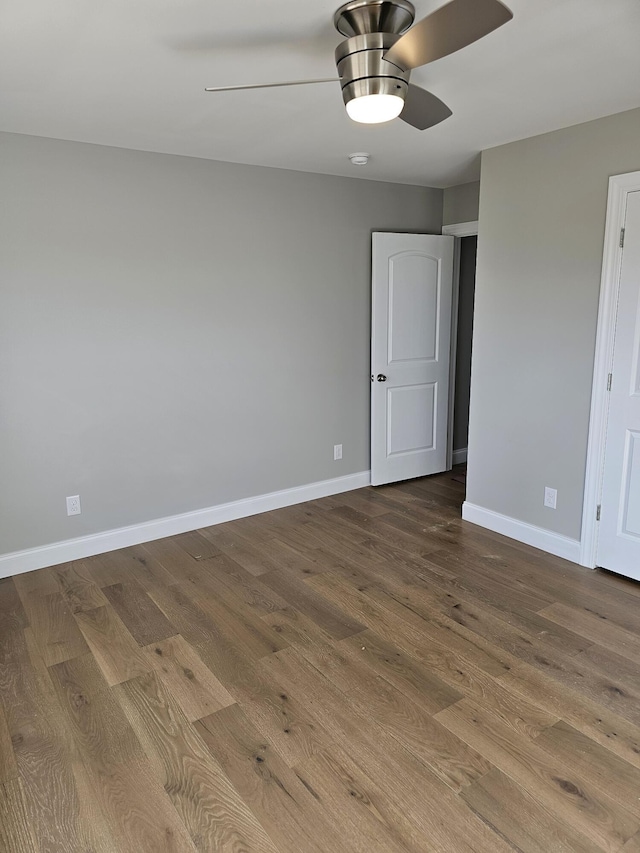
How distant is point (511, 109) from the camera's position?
2791 millimetres

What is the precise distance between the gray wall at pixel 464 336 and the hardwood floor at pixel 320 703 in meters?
1.99

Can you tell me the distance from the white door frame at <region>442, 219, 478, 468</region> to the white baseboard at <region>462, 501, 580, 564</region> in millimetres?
1176

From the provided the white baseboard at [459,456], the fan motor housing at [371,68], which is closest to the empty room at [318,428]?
the fan motor housing at [371,68]

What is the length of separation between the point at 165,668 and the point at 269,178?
307cm


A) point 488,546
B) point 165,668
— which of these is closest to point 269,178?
point 488,546

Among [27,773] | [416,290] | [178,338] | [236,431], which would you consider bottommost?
[27,773]

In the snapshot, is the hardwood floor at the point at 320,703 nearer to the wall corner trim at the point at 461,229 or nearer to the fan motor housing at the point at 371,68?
the fan motor housing at the point at 371,68

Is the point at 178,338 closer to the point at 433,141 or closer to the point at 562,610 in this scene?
the point at 433,141

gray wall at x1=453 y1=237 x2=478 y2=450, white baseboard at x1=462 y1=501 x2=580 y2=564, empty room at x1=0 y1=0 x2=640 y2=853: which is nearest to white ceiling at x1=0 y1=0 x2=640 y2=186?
empty room at x1=0 y1=0 x2=640 y2=853

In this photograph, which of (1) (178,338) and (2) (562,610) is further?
(1) (178,338)

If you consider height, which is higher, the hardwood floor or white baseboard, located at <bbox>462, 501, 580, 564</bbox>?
white baseboard, located at <bbox>462, 501, 580, 564</bbox>

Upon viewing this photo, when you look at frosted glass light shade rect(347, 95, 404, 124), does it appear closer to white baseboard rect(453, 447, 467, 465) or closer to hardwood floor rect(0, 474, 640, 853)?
hardwood floor rect(0, 474, 640, 853)

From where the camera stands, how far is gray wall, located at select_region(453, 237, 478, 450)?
16.8 ft

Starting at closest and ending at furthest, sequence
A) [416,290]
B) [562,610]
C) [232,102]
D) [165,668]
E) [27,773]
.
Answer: [27,773]
[165,668]
[232,102]
[562,610]
[416,290]
